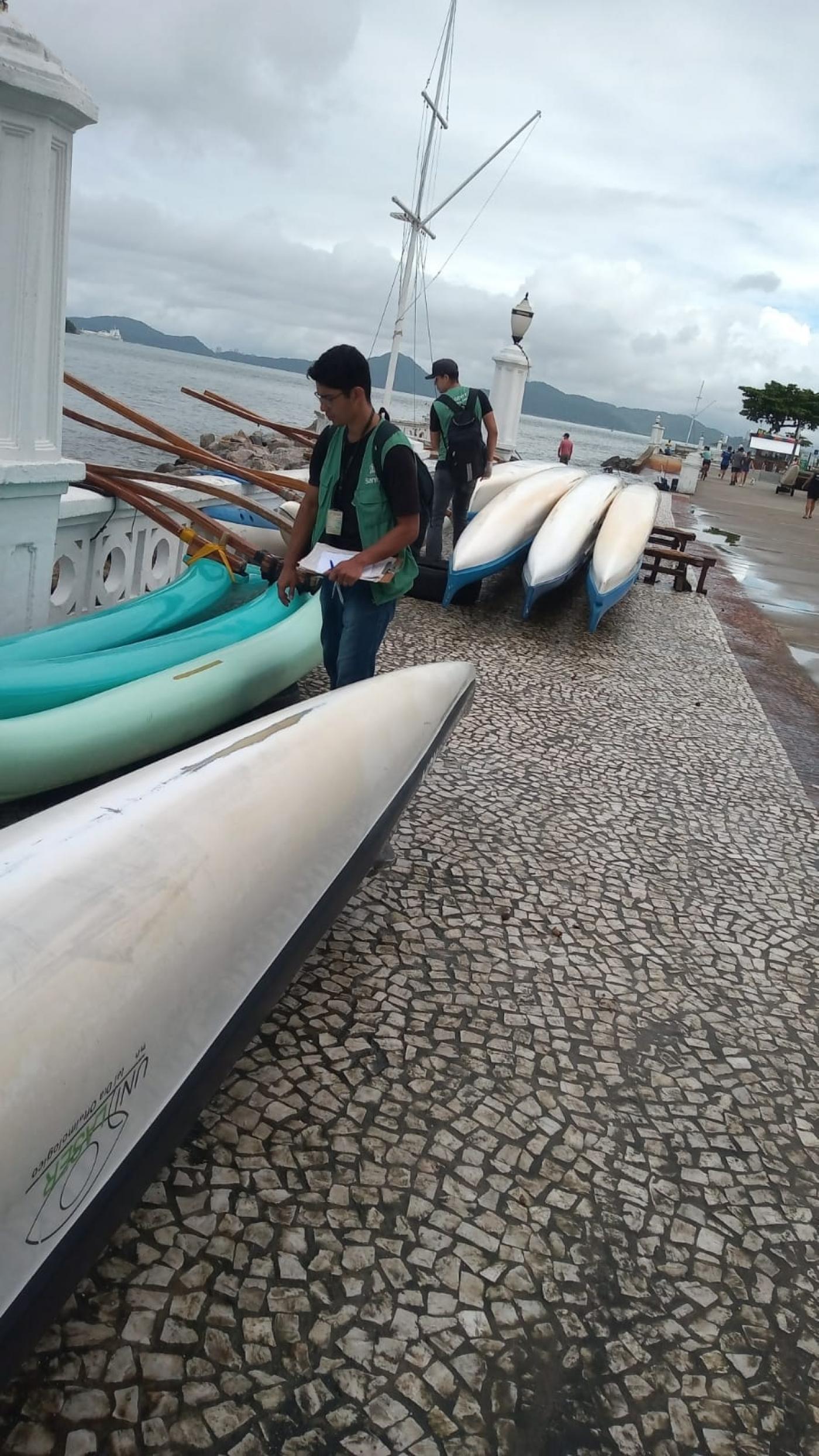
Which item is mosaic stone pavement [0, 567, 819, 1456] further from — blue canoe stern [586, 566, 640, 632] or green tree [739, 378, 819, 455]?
green tree [739, 378, 819, 455]

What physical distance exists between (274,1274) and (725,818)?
10.2 ft

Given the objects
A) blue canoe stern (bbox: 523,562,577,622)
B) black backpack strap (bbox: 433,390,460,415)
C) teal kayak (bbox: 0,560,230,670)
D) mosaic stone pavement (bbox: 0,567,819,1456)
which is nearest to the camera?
mosaic stone pavement (bbox: 0,567,819,1456)

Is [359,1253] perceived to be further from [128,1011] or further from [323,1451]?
[128,1011]

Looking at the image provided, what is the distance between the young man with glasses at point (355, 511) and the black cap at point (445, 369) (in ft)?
12.1

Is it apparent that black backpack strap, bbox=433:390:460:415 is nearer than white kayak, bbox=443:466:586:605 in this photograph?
Yes

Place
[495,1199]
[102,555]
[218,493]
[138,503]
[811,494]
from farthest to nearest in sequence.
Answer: [811,494]
[218,493]
[102,555]
[138,503]
[495,1199]

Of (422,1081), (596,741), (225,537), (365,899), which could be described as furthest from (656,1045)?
(225,537)

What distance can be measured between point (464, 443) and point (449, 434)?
0.13 metres

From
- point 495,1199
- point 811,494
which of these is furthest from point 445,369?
point 811,494

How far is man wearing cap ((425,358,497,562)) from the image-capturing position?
21.8ft

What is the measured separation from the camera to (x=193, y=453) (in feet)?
21.1

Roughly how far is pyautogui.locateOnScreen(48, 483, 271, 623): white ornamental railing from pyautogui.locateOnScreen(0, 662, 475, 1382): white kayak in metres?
2.33

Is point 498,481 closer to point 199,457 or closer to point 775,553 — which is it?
point 199,457

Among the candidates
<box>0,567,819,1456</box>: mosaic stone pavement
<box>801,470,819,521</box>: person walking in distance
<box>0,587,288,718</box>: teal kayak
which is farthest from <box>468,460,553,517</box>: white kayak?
<box>801,470,819,521</box>: person walking in distance
